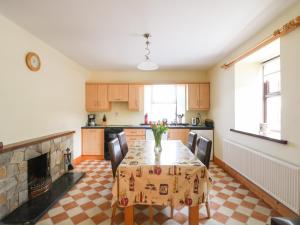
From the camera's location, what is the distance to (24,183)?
7.39ft

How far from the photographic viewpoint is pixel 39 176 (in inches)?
108

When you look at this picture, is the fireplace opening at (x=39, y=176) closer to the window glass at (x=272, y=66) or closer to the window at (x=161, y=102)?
the window at (x=161, y=102)

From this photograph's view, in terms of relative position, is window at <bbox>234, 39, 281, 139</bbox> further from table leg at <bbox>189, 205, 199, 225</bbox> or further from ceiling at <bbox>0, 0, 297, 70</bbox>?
table leg at <bbox>189, 205, 199, 225</bbox>

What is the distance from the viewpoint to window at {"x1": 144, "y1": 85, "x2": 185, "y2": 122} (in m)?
4.99

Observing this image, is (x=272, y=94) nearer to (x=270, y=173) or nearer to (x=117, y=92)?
(x=270, y=173)

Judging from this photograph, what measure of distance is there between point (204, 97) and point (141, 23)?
2956 mm

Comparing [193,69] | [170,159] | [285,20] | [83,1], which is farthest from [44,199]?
[193,69]

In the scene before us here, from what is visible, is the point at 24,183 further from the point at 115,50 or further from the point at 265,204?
the point at 265,204

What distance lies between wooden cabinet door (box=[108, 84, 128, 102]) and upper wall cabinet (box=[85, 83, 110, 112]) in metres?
0.14

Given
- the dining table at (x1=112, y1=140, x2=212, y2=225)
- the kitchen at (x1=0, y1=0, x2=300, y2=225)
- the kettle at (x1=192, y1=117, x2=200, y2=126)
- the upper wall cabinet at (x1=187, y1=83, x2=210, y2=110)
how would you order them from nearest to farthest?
the dining table at (x1=112, y1=140, x2=212, y2=225), the kitchen at (x1=0, y1=0, x2=300, y2=225), the upper wall cabinet at (x1=187, y1=83, x2=210, y2=110), the kettle at (x1=192, y1=117, x2=200, y2=126)

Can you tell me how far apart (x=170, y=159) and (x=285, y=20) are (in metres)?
2.16

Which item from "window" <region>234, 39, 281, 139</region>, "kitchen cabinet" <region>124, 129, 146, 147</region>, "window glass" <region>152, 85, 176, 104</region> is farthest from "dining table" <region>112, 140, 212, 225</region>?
"window glass" <region>152, 85, 176, 104</region>

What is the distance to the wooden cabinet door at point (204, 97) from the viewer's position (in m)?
4.54

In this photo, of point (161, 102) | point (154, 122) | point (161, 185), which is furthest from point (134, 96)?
point (161, 185)
